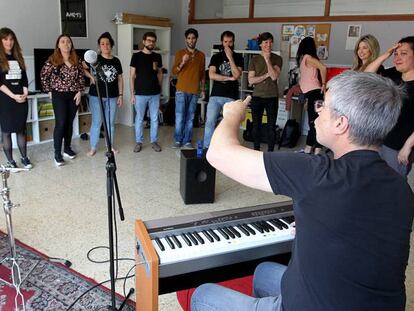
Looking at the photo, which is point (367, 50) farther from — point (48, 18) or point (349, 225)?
point (48, 18)

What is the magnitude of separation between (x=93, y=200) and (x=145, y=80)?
1.94 meters

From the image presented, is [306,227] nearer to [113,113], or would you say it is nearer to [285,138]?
[113,113]

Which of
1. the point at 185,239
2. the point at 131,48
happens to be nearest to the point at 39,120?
the point at 131,48

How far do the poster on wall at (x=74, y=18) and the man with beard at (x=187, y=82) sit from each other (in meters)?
1.72

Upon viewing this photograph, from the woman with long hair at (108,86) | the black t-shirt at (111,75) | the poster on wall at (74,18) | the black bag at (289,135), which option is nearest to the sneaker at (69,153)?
the woman with long hair at (108,86)

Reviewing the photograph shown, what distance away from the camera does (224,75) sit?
4.69 m

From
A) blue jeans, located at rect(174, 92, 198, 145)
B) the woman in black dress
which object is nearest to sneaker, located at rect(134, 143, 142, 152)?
blue jeans, located at rect(174, 92, 198, 145)

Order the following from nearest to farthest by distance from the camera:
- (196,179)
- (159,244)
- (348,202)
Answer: (348,202), (159,244), (196,179)

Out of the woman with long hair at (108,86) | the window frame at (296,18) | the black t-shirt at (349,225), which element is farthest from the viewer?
the window frame at (296,18)

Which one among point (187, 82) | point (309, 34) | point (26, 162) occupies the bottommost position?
point (26, 162)

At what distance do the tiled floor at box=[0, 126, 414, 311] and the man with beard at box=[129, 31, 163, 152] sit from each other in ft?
1.45

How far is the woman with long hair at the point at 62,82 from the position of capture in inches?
164

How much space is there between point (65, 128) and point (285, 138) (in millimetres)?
2874

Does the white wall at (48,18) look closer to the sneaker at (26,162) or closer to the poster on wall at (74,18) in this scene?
the poster on wall at (74,18)
